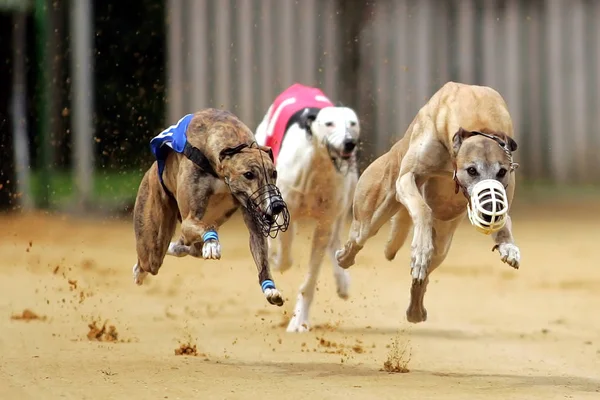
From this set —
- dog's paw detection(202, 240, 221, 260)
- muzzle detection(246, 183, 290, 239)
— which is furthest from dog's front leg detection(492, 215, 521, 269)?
dog's paw detection(202, 240, 221, 260)

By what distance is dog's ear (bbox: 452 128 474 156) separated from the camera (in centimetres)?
513

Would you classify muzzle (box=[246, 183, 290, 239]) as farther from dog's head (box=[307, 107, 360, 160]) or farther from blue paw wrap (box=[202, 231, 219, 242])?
dog's head (box=[307, 107, 360, 160])

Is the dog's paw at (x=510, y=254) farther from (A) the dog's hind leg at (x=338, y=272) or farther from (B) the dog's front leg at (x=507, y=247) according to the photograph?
(A) the dog's hind leg at (x=338, y=272)

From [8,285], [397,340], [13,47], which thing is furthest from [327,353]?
[13,47]

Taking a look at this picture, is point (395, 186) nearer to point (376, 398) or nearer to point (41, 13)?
point (376, 398)

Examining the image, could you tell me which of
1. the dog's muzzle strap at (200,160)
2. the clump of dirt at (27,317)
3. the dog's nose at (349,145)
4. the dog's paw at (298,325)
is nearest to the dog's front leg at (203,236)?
the dog's muzzle strap at (200,160)

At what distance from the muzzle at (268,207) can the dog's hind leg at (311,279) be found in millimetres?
1835

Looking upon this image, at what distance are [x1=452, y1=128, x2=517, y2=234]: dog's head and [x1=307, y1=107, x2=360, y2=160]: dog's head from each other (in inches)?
64.3

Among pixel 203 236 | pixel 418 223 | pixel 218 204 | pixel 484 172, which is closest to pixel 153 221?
pixel 218 204

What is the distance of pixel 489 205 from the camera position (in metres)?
4.88

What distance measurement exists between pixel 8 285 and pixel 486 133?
4.38 meters

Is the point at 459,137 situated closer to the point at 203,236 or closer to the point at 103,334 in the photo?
the point at 203,236

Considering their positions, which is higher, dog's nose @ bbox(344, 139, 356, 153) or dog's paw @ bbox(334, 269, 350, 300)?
dog's nose @ bbox(344, 139, 356, 153)

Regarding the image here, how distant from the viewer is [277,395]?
489 centimetres
